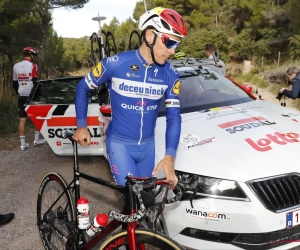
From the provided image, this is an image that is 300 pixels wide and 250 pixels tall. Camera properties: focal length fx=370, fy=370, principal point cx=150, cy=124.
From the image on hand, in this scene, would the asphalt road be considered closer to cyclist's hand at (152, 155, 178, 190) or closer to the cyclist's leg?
the cyclist's leg

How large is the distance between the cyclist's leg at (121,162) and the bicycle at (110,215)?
0.24 metres

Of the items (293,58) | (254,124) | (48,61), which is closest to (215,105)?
(254,124)

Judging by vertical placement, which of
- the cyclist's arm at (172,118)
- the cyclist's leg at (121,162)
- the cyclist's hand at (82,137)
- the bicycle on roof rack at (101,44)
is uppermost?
the bicycle on roof rack at (101,44)

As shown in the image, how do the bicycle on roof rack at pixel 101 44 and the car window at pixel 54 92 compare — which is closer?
the car window at pixel 54 92

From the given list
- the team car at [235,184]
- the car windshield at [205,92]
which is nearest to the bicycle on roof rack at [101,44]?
the car windshield at [205,92]

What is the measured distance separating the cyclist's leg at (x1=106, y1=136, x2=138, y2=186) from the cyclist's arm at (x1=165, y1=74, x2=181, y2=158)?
1.23 feet

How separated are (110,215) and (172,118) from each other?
31.3 inches

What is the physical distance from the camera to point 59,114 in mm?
5156

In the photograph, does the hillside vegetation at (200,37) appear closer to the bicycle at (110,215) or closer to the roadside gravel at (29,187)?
the roadside gravel at (29,187)

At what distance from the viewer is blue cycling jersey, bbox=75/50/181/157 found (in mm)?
2539

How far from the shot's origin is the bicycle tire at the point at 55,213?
9.16ft

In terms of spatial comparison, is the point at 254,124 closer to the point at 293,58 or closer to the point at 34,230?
the point at 34,230

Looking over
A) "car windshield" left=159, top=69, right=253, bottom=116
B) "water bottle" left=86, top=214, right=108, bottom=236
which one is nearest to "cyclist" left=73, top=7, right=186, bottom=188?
"water bottle" left=86, top=214, right=108, bottom=236

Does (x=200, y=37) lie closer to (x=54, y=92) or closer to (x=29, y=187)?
(x=54, y=92)
